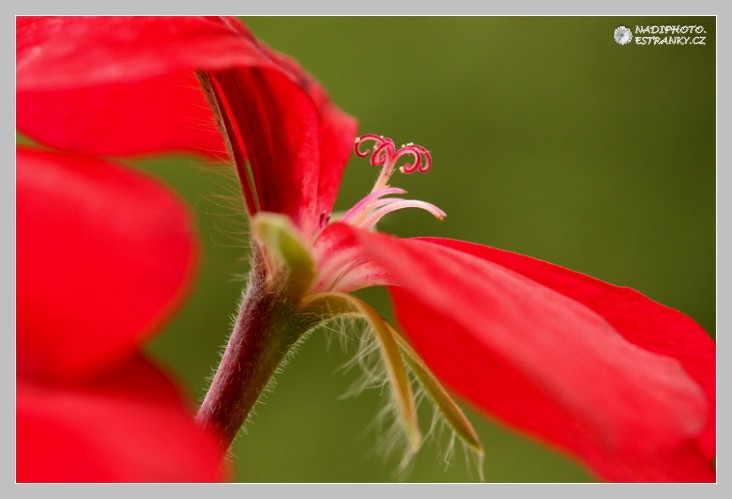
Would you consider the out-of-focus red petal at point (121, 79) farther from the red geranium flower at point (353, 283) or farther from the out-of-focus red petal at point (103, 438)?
the out-of-focus red petal at point (103, 438)

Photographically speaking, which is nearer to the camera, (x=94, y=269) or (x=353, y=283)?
(x=94, y=269)

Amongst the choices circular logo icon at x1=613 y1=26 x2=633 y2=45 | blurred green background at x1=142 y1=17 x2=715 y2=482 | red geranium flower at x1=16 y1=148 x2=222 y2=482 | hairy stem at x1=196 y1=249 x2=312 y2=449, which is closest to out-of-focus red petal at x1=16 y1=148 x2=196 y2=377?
red geranium flower at x1=16 y1=148 x2=222 y2=482

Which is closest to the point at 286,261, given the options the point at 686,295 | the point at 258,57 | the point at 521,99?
the point at 258,57

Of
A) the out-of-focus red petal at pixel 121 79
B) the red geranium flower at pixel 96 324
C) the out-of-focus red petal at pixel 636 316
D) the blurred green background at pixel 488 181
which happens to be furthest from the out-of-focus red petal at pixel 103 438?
the blurred green background at pixel 488 181

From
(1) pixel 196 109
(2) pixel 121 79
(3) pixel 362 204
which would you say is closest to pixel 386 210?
(3) pixel 362 204

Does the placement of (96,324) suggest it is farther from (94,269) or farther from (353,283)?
(353,283)

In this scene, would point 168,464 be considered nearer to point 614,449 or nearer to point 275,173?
point 614,449

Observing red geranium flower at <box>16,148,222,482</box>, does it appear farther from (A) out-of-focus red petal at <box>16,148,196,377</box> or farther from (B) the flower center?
(B) the flower center
